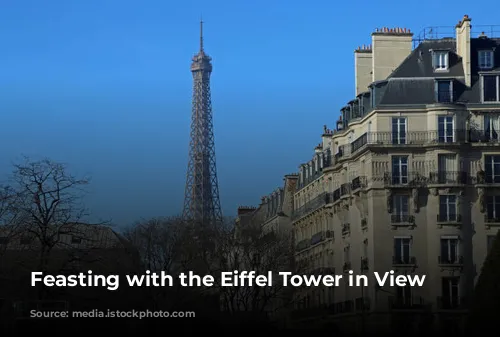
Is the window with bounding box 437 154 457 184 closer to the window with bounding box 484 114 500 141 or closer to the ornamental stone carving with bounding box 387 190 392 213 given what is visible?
the window with bounding box 484 114 500 141

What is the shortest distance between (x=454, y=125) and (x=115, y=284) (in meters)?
28.5

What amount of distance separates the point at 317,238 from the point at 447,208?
18838 mm

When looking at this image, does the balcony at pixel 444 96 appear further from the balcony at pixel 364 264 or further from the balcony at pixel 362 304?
the balcony at pixel 362 304

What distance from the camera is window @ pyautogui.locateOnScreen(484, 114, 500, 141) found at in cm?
7244

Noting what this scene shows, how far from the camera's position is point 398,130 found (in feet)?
241

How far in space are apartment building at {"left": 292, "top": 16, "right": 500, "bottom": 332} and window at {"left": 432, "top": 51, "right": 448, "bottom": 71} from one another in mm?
68

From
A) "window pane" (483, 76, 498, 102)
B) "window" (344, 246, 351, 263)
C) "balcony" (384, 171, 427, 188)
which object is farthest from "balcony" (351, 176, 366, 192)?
"window pane" (483, 76, 498, 102)

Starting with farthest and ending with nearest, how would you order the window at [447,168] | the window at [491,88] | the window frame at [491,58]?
the window frame at [491,58] → the window at [491,88] → the window at [447,168]

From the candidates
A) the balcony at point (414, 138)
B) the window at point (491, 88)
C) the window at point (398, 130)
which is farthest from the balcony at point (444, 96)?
the window at point (398, 130)

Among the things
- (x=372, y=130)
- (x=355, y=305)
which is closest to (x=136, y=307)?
(x=355, y=305)

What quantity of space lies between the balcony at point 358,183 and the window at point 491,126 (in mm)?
8564

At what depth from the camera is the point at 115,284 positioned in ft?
275

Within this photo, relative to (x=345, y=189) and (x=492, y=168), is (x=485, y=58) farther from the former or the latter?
(x=345, y=189)

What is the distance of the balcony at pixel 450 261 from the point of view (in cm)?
7156
